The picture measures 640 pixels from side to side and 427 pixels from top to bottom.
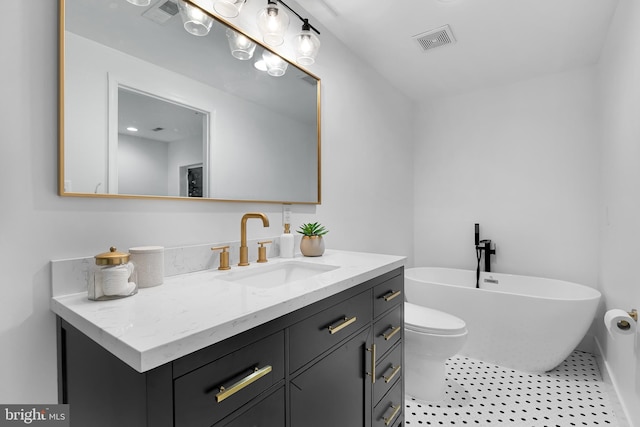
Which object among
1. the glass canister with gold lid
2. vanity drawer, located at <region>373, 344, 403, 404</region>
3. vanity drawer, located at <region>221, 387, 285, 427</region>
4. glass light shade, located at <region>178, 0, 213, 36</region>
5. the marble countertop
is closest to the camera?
the marble countertop

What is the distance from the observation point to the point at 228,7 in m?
1.28

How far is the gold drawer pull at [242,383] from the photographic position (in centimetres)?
68

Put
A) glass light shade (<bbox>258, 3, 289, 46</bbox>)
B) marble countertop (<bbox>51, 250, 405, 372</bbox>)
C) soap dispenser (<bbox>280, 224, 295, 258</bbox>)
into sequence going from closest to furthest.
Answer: marble countertop (<bbox>51, 250, 405, 372</bbox>) → glass light shade (<bbox>258, 3, 289, 46</bbox>) → soap dispenser (<bbox>280, 224, 295, 258</bbox>)

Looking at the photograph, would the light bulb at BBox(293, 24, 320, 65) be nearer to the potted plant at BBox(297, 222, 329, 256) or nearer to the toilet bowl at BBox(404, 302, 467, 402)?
the potted plant at BBox(297, 222, 329, 256)

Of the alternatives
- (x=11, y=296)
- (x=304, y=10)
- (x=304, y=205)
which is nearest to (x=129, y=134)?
(x=11, y=296)

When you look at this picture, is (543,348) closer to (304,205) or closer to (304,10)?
(304,205)

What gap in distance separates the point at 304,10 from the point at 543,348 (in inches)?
106

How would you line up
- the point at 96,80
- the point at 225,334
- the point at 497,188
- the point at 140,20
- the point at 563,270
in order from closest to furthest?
the point at 225,334 → the point at 96,80 → the point at 140,20 → the point at 563,270 → the point at 497,188

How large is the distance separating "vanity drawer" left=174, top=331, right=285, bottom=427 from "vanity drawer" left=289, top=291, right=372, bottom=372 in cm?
6

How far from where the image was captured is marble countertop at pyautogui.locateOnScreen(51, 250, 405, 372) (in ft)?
1.96

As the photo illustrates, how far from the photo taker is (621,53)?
180 cm

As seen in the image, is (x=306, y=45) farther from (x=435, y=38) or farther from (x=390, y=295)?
(x=390, y=295)

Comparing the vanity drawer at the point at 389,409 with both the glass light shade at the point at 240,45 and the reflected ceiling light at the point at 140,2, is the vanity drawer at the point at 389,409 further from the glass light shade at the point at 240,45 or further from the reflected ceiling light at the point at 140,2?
the reflected ceiling light at the point at 140,2

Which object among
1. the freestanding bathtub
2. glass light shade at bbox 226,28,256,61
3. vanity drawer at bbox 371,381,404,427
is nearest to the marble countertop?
vanity drawer at bbox 371,381,404,427
